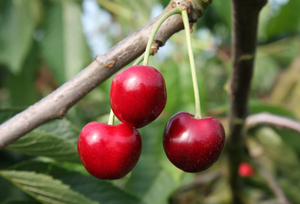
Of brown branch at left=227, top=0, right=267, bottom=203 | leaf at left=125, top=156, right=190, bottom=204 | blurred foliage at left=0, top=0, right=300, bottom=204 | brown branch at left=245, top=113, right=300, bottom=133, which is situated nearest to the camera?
brown branch at left=227, top=0, right=267, bottom=203

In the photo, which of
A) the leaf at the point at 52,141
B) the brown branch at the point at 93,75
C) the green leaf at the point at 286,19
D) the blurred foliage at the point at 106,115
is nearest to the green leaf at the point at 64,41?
the blurred foliage at the point at 106,115

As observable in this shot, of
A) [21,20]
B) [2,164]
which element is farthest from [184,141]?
[2,164]

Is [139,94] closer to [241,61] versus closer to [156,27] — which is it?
[156,27]

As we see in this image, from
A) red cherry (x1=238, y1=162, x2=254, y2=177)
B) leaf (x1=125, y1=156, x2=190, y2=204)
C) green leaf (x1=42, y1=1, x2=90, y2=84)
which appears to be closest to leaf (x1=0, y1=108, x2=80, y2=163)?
leaf (x1=125, y1=156, x2=190, y2=204)

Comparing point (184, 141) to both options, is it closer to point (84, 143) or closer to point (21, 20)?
point (84, 143)

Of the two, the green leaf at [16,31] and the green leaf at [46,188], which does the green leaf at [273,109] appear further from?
the green leaf at [16,31]

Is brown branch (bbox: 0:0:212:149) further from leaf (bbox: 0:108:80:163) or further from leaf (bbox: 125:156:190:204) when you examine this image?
leaf (bbox: 125:156:190:204)

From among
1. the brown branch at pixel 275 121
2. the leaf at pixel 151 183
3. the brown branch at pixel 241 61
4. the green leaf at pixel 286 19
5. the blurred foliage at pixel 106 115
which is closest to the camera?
the brown branch at pixel 241 61
